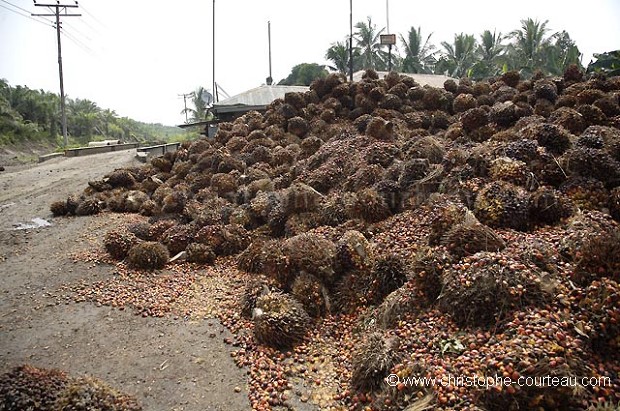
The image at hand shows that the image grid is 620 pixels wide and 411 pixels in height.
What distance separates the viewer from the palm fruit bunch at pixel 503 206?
6035 mm

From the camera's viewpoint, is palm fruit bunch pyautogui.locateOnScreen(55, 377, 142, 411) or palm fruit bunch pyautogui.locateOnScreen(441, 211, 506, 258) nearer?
palm fruit bunch pyautogui.locateOnScreen(55, 377, 142, 411)

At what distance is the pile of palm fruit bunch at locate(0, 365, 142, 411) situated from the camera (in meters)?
4.06

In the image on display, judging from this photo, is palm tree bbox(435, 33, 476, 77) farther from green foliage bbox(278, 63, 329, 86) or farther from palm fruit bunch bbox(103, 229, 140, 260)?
palm fruit bunch bbox(103, 229, 140, 260)

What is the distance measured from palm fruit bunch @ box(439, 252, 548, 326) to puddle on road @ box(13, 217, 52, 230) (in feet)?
38.1

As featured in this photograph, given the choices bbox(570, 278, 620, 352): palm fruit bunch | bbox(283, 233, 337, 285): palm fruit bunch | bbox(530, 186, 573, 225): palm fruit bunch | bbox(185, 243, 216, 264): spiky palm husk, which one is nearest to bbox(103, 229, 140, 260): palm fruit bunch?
bbox(185, 243, 216, 264): spiky palm husk

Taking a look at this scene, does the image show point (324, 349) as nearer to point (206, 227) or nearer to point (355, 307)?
point (355, 307)

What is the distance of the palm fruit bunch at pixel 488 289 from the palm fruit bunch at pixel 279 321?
6.71 ft

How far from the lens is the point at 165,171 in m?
15.5

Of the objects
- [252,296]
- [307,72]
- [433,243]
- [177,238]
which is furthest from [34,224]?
[307,72]

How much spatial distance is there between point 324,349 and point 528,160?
4.79 m

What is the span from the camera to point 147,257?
8531 millimetres

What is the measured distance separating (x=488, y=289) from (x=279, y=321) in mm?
2782

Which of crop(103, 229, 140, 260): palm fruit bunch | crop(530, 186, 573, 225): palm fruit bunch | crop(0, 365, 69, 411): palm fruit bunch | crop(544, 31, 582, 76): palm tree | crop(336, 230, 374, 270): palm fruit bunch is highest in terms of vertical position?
crop(544, 31, 582, 76): palm tree

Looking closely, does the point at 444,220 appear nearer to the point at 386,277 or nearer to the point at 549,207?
the point at 386,277
